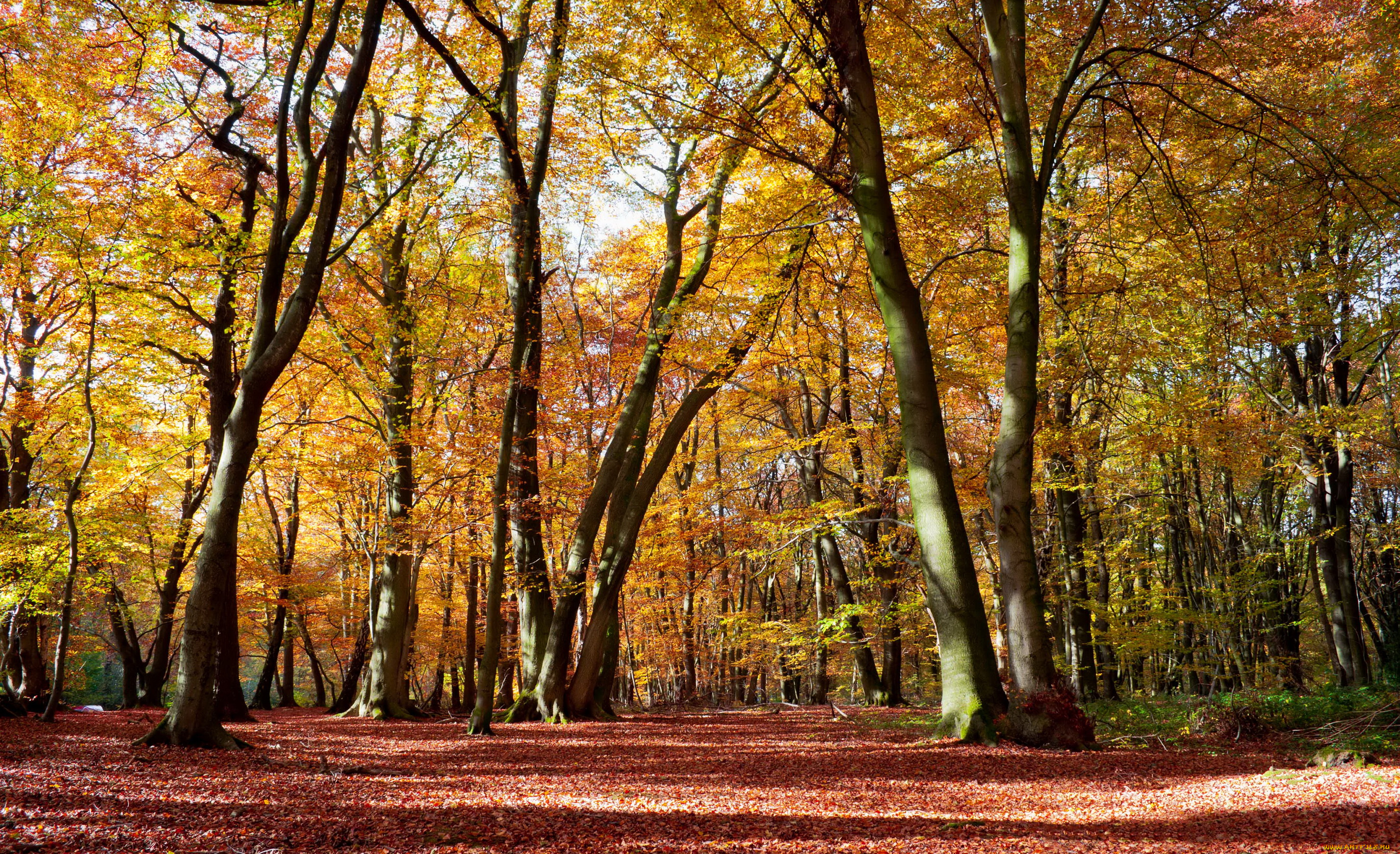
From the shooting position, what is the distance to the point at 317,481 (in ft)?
43.7

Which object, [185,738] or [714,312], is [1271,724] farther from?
[185,738]

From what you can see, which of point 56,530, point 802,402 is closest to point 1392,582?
point 802,402

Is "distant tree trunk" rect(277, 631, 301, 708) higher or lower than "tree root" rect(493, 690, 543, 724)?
lower

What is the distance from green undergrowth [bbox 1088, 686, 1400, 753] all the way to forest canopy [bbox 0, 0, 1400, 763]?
1.54 meters

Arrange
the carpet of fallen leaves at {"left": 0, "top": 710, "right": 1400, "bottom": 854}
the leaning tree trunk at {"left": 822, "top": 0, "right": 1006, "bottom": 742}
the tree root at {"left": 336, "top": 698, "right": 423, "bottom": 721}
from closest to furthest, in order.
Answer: the carpet of fallen leaves at {"left": 0, "top": 710, "right": 1400, "bottom": 854}
the leaning tree trunk at {"left": 822, "top": 0, "right": 1006, "bottom": 742}
the tree root at {"left": 336, "top": 698, "right": 423, "bottom": 721}

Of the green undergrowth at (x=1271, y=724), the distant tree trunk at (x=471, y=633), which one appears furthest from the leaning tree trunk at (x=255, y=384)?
the green undergrowth at (x=1271, y=724)

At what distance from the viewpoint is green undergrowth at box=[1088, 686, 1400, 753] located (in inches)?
260

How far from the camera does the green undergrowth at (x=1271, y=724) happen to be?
6613 mm

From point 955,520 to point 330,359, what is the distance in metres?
10.8

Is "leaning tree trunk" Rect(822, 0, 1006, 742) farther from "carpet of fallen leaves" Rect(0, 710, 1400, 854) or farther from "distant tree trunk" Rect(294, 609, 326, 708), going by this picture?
"distant tree trunk" Rect(294, 609, 326, 708)

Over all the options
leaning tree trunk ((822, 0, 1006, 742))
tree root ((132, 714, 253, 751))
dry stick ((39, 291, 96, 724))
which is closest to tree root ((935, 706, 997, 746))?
leaning tree trunk ((822, 0, 1006, 742))

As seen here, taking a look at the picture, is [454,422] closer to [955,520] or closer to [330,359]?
[330,359]

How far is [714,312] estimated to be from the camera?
1184 centimetres

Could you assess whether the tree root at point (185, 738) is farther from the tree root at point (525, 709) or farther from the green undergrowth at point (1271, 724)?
the green undergrowth at point (1271, 724)
